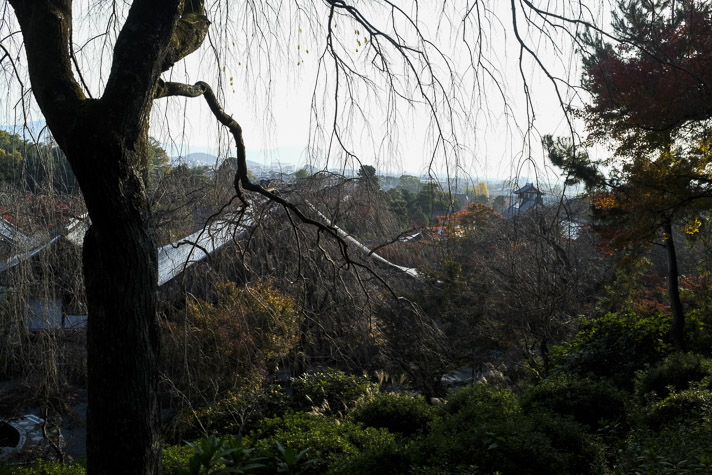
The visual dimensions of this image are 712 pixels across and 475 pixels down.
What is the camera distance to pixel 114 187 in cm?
242

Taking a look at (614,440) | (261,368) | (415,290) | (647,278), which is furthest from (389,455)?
(647,278)

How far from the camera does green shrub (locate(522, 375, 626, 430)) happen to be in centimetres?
560

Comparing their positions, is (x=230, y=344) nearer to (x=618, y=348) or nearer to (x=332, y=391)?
(x=332, y=391)

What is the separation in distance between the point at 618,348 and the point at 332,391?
4.31 meters

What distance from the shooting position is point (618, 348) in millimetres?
7961

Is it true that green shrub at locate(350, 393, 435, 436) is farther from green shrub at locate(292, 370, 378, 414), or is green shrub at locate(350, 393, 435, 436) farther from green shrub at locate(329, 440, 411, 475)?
green shrub at locate(329, 440, 411, 475)

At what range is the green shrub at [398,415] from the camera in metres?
5.94

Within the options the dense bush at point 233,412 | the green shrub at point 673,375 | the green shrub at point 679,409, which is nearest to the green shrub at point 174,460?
the dense bush at point 233,412

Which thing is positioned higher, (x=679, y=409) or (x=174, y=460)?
(x=679, y=409)

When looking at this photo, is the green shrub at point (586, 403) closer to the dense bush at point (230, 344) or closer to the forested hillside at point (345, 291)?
the forested hillside at point (345, 291)

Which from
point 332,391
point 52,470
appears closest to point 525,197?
point 52,470

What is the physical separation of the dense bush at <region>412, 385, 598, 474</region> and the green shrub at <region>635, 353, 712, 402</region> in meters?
1.99

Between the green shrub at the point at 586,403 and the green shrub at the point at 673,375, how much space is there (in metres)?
0.46

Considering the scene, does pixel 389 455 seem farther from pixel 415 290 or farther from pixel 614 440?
pixel 415 290
